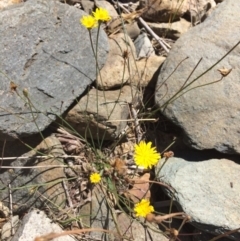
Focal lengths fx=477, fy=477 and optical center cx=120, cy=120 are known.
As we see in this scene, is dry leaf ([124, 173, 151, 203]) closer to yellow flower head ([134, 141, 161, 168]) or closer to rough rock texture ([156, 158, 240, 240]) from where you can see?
rough rock texture ([156, 158, 240, 240])

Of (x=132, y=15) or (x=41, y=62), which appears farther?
(x=132, y=15)

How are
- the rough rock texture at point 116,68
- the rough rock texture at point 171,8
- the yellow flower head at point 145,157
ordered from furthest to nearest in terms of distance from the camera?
the rough rock texture at point 171,8
the rough rock texture at point 116,68
the yellow flower head at point 145,157

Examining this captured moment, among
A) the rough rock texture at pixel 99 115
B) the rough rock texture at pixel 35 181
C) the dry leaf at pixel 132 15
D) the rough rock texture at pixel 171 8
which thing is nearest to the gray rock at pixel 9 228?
the rough rock texture at pixel 35 181

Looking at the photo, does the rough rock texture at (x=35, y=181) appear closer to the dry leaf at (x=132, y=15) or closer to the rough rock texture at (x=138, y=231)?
the rough rock texture at (x=138, y=231)

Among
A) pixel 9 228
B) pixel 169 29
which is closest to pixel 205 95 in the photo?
pixel 169 29

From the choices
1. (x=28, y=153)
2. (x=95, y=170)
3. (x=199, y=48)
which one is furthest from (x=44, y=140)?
(x=199, y=48)

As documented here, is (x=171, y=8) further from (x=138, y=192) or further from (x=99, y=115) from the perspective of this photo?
(x=138, y=192)
